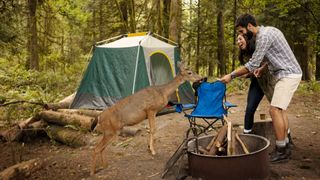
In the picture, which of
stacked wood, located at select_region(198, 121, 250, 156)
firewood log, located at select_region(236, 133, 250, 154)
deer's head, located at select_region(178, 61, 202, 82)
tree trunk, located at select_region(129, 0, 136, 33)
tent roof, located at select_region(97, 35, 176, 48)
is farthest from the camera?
tree trunk, located at select_region(129, 0, 136, 33)

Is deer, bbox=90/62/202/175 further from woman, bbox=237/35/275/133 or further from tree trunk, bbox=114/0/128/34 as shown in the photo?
tree trunk, bbox=114/0/128/34

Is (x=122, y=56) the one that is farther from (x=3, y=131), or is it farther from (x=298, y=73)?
(x=298, y=73)

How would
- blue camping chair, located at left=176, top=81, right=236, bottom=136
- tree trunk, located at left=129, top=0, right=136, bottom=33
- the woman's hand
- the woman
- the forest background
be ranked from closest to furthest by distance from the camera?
the woman's hand, the woman, blue camping chair, located at left=176, top=81, right=236, bottom=136, the forest background, tree trunk, located at left=129, top=0, right=136, bottom=33

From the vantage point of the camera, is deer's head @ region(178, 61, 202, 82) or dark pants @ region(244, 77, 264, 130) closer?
dark pants @ region(244, 77, 264, 130)

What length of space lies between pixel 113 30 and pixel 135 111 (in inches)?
586

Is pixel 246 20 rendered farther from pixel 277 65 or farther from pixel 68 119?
pixel 68 119

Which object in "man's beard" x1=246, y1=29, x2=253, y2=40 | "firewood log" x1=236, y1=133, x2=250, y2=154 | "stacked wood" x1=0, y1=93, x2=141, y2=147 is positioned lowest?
"stacked wood" x1=0, y1=93, x2=141, y2=147

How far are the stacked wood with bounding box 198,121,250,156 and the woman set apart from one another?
0.96 m

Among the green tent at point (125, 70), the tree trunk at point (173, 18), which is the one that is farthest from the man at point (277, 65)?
the tree trunk at point (173, 18)

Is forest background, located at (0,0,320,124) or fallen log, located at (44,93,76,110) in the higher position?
forest background, located at (0,0,320,124)

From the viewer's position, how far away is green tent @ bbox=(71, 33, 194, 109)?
1071 centimetres

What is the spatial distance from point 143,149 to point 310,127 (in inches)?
151

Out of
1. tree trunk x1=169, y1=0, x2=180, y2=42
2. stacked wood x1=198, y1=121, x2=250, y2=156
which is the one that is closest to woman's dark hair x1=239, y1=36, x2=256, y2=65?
stacked wood x1=198, y1=121, x2=250, y2=156

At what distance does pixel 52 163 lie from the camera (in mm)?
7484
